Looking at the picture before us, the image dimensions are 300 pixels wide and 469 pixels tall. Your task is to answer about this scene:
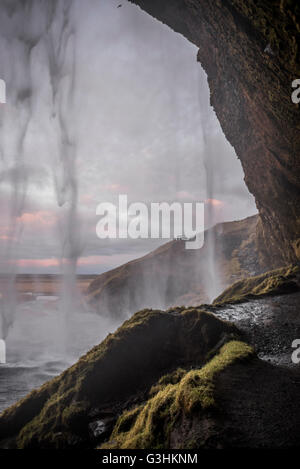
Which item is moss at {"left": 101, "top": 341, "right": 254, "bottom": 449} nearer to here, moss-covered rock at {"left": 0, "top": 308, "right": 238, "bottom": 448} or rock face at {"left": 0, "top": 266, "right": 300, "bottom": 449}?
rock face at {"left": 0, "top": 266, "right": 300, "bottom": 449}

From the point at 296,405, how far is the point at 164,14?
23.6 meters

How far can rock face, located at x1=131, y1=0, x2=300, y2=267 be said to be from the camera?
9625 millimetres

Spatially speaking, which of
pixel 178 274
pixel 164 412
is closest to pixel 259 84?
pixel 164 412

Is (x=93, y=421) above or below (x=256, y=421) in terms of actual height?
below

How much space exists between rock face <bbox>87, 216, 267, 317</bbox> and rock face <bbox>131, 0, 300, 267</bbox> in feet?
63.6

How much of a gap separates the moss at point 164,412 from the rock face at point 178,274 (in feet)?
124

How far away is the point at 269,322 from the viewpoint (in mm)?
11625

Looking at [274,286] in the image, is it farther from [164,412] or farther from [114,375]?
[164,412]

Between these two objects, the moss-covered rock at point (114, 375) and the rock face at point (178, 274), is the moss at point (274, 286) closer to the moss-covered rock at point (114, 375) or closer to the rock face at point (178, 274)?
the moss-covered rock at point (114, 375)

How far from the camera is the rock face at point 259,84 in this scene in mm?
9625

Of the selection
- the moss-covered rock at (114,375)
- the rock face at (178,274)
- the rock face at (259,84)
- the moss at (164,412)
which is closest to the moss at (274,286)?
the rock face at (259,84)
